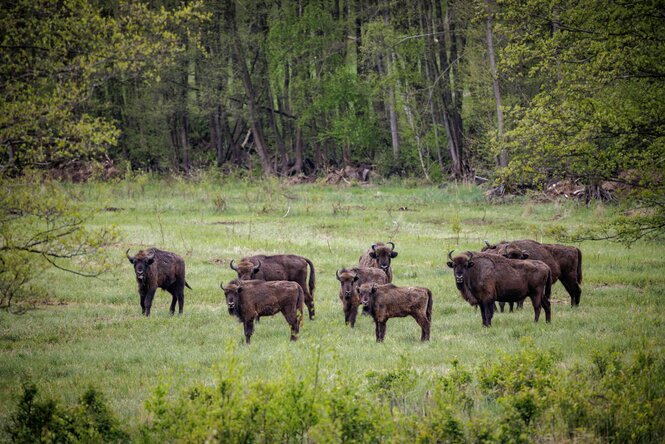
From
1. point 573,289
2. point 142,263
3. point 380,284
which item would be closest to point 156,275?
point 142,263

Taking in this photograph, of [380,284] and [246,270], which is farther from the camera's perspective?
[246,270]

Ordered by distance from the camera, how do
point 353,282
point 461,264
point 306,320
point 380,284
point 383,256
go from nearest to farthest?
1. point 353,282
2. point 461,264
3. point 380,284
4. point 306,320
5. point 383,256

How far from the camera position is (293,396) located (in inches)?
317

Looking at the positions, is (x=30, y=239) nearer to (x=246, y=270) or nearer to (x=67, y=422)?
(x=67, y=422)

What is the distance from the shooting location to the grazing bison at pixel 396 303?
13.3 metres

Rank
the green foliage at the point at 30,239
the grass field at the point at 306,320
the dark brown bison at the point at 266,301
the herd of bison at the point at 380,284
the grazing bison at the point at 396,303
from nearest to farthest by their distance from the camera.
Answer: the green foliage at the point at 30,239 < the grass field at the point at 306,320 < the grazing bison at the point at 396,303 < the herd of bison at the point at 380,284 < the dark brown bison at the point at 266,301

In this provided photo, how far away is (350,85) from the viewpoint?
5503 cm

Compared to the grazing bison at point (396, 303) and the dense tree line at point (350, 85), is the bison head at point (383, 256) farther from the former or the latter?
the grazing bison at point (396, 303)

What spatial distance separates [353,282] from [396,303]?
1462 mm

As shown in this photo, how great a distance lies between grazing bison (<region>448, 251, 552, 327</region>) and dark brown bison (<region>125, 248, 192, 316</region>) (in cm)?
617

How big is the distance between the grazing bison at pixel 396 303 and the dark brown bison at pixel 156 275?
5.07 metres

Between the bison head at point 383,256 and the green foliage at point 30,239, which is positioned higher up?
the green foliage at point 30,239

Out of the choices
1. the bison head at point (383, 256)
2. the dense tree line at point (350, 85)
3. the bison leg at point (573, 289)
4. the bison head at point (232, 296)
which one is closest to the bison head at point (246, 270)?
the bison head at point (232, 296)

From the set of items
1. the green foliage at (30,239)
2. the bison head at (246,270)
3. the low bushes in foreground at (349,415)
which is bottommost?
the low bushes in foreground at (349,415)
